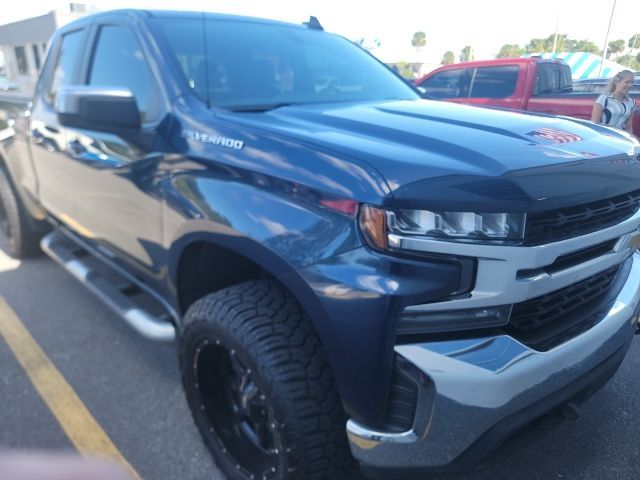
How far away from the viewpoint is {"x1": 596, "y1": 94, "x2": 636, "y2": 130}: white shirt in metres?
5.68

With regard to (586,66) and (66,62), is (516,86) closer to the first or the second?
(66,62)

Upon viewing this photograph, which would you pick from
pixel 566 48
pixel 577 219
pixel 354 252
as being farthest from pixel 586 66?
pixel 566 48

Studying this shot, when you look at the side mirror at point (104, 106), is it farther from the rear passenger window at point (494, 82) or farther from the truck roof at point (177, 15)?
the rear passenger window at point (494, 82)

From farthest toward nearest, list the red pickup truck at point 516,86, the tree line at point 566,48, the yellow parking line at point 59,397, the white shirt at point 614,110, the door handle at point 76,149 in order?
the tree line at point 566,48 < the red pickup truck at point 516,86 < the white shirt at point 614,110 < the door handle at point 76,149 < the yellow parking line at point 59,397

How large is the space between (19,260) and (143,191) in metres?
2.96

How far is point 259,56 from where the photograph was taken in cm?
270

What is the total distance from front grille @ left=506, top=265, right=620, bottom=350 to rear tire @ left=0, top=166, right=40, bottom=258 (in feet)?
13.5

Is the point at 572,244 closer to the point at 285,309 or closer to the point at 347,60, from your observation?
the point at 285,309

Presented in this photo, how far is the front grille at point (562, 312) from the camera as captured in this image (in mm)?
1641

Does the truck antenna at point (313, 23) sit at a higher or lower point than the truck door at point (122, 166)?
higher

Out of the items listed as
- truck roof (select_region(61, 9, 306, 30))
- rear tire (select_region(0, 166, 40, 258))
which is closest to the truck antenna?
truck roof (select_region(61, 9, 306, 30))

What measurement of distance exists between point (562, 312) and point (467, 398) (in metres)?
0.56

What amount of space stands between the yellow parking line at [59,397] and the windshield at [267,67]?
1.64 meters

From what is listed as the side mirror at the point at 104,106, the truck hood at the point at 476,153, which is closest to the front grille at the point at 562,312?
the truck hood at the point at 476,153
